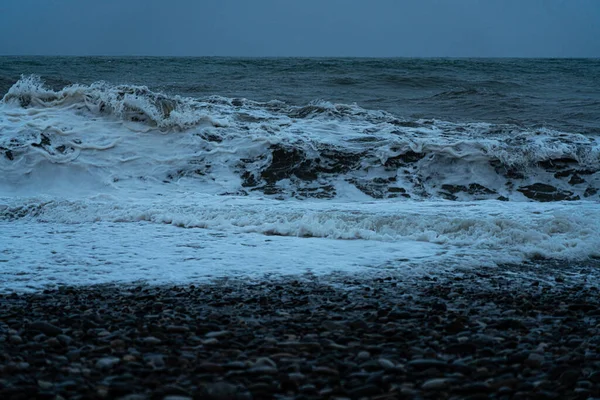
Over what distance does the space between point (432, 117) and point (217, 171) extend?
633 centimetres

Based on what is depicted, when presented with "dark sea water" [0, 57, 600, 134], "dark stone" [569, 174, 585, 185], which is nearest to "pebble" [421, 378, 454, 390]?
"dark stone" [569, 174, 585, 185]

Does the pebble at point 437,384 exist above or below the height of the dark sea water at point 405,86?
below

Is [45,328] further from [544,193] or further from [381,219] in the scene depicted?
[544,193]

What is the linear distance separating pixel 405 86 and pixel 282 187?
1300 cm

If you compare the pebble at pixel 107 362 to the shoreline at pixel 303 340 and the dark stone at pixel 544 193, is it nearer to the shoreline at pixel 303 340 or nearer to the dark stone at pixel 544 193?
the shoreline at pixel 303 340

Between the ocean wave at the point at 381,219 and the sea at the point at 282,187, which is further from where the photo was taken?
the ocean wave at the point at 381,219

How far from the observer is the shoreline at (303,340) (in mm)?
2410

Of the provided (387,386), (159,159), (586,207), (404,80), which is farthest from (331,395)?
(404,80)

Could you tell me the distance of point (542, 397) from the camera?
2.34 metres

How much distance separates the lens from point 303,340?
2959mm

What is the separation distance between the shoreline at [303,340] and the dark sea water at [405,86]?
384 inches

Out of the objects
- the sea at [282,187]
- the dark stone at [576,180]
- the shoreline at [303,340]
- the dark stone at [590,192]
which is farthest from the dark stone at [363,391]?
the dark stone at [576,180]

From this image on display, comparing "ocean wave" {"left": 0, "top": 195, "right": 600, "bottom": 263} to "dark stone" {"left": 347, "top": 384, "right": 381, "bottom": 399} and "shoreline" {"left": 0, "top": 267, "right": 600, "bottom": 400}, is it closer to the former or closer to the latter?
"shoreline" {"left": 0, "top": 267, "right": 600, "bottom": 400}

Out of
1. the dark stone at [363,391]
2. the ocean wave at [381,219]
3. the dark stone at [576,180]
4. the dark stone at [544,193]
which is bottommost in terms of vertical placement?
the dark stone at [363,391]
